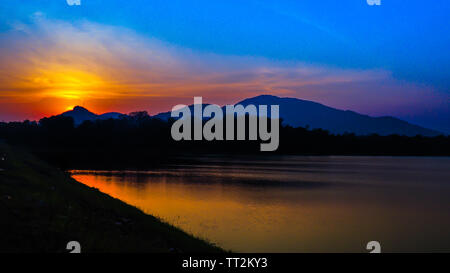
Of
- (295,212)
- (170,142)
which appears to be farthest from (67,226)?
(170,142)

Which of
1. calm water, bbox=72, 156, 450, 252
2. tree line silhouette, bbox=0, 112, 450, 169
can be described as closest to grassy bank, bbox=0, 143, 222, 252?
calm water, bbox=72, 156, 450, 252

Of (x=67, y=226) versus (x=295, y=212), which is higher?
(x=67, y=226)

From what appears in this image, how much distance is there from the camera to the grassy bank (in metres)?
11.4

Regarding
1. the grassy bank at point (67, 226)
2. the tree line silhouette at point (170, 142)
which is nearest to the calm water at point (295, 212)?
the grassy bank at point (67, 226)

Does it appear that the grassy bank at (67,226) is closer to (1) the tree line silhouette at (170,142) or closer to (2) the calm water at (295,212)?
(2) the calm water at (295,212)

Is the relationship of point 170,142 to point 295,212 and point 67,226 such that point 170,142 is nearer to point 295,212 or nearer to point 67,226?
point 295,212

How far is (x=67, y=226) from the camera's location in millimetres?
13289

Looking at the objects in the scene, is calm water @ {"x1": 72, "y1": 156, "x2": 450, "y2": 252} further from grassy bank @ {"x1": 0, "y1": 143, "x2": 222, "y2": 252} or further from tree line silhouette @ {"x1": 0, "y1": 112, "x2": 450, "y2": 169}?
tree line silhouette @ {"x1": 0, "y1": 112, "x2": 450, "y2": 169}

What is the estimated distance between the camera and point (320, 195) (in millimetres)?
42625
